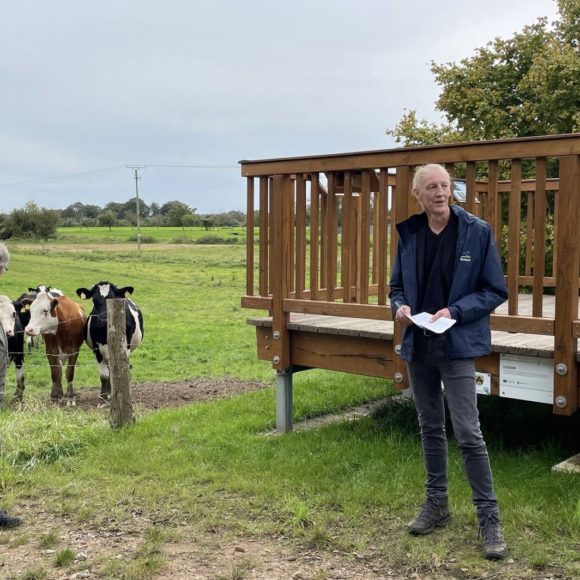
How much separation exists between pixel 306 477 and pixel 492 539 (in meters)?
1.69

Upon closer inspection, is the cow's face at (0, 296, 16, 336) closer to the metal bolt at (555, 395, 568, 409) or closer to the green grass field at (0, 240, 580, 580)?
the green grass field at (0, 240, 580, 580)

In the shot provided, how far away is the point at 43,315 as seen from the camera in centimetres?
951

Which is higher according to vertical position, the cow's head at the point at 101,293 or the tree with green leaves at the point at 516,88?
the tree with green leaves at the point at 516,88

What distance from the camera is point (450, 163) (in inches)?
211

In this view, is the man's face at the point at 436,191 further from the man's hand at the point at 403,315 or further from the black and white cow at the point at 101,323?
the black and white cow at the point at 101,323

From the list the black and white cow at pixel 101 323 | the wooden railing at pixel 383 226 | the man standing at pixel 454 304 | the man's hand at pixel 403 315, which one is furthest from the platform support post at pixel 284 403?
the black and white cow at pixel 101 323

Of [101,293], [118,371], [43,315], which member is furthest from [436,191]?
[43,315]

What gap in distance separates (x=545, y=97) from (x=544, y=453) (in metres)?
13.6

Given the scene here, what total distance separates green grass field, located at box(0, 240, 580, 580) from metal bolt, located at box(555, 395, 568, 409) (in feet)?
1.60

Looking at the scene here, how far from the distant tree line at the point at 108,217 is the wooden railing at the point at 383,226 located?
5973 centimetres

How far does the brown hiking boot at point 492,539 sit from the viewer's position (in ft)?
12.4

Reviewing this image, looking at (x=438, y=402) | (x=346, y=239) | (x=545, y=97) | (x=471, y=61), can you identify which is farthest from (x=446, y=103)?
(x=438, y=402)

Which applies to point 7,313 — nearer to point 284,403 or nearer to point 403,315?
point 284,403

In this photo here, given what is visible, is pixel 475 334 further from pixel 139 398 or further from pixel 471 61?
pixel 471 61
